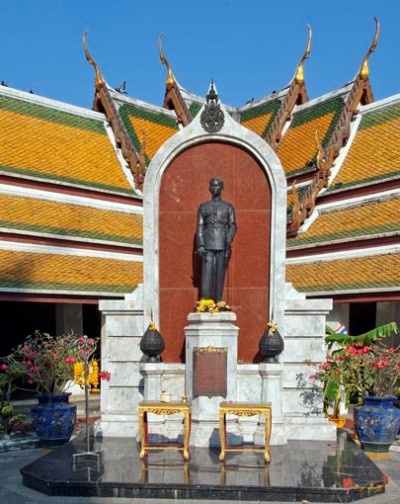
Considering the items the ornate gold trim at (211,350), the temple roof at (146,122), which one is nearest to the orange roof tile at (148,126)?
the temple roof at (146,122)

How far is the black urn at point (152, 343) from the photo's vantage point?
9570mm

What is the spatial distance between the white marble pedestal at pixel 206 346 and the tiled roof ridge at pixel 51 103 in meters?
13.1

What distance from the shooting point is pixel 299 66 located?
2208cm

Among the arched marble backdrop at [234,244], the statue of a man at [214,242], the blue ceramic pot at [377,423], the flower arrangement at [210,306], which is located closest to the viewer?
the flower arrangement at [210,306]

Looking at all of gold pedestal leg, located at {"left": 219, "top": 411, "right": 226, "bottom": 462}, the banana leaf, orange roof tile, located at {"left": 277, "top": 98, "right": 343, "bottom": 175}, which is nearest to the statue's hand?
gold pedestal leg, located at {"left": 219, "top": 411, "right": 226, "bottom": 462}

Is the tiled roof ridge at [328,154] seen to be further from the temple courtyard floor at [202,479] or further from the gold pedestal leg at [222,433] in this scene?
the gold pedestal leg at [222,433]

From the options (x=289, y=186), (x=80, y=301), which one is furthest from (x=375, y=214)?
(x=80, y=301)

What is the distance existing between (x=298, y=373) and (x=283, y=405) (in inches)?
22.4

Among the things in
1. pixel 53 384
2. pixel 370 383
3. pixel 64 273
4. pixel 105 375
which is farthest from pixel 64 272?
pixel 370 383

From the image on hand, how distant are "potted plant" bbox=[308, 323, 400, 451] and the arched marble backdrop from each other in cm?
145

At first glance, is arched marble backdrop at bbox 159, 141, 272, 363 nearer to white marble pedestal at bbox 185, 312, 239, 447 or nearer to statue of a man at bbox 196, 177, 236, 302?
statue of a man at bbox 196, 177, 236, 302

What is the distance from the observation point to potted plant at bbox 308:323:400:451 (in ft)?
32.2

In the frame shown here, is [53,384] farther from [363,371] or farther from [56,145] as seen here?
[56,145]

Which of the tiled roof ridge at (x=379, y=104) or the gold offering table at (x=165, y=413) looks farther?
the tiled roof ridge at (x=379, y=104)
